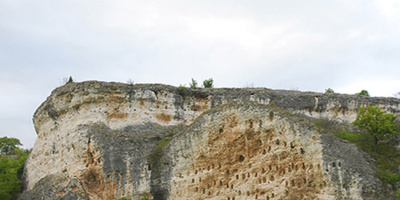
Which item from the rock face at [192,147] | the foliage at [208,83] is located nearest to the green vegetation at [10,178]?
the rock face at [192,147]

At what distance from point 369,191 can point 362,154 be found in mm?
2200

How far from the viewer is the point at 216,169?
24781mm

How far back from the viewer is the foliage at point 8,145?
50219 millimetres

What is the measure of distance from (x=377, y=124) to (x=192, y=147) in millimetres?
8591

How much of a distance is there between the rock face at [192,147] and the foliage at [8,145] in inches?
690

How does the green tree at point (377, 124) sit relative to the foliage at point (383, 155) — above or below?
above

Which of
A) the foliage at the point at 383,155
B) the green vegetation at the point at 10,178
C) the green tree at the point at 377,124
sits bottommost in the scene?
the green vegetation at the point at 10,178

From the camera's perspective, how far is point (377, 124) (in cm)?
2575

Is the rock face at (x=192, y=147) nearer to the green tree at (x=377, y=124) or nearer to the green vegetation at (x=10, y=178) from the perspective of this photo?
the green vegetation at (x=10, y=178)

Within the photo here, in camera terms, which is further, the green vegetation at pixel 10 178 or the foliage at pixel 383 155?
the green vegetation at pixel 10 178

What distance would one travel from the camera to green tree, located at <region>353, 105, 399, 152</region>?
25.4 meters

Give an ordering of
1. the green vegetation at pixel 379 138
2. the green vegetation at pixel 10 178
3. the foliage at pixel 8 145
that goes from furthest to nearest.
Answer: the foliage at pixel 8 145
the green vegetation at pixel 10 178
the green vegetation at pixel 379 138

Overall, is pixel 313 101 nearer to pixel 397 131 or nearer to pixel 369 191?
pixel 397 131

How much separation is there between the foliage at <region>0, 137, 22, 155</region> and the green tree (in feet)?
112
